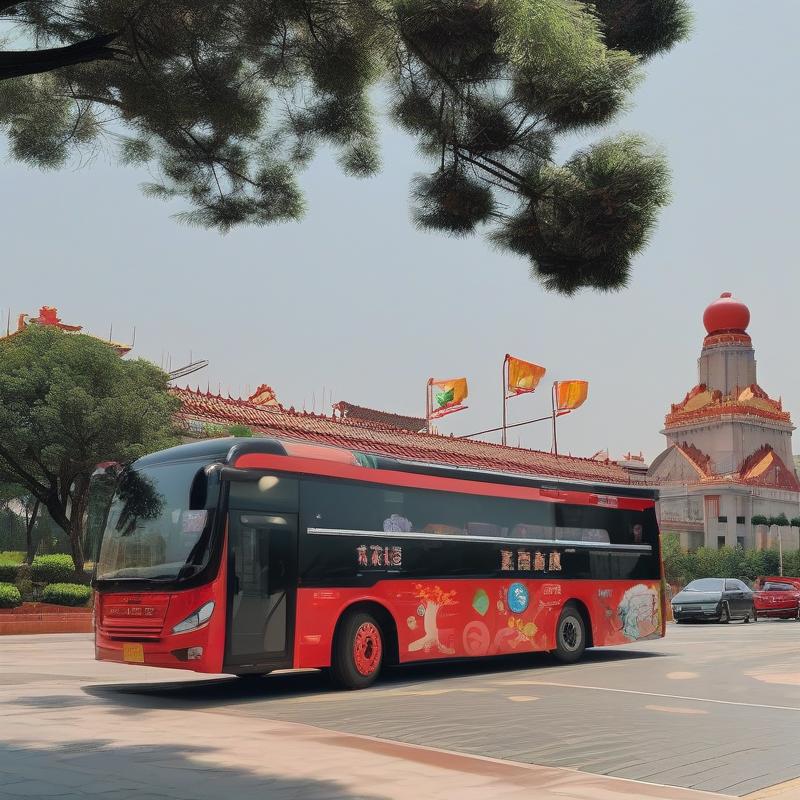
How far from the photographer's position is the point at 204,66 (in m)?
7.34

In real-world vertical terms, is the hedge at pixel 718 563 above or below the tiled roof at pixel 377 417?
below

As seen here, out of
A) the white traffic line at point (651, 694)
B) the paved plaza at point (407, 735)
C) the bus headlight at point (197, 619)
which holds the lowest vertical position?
the white traffic line at point (651, 694)

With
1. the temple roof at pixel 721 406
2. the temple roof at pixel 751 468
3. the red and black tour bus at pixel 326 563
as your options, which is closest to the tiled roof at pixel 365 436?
the red and black tour bus at pixel 326 563

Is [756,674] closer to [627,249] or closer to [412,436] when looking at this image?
[627,249]

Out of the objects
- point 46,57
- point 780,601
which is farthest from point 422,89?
point 780,601

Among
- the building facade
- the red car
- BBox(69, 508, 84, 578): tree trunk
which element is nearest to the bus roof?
BBox(69, 508, 84, 578): tree trunk

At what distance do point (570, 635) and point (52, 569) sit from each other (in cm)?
1690

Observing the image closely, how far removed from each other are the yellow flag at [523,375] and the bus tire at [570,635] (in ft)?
127

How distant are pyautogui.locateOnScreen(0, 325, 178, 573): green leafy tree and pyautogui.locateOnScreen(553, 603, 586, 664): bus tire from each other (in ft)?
47.4

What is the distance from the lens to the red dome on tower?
234ft

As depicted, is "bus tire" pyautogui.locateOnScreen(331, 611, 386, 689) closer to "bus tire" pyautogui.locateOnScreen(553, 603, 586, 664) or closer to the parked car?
"bus tire" pyautogui.locateOnScreen(553, 603, 586, 664)

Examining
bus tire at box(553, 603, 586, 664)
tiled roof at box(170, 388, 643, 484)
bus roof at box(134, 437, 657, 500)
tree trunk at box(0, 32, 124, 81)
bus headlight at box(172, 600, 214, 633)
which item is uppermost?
tiled roof at box(170, 388, 643, 484)

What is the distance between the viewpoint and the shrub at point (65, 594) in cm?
2608

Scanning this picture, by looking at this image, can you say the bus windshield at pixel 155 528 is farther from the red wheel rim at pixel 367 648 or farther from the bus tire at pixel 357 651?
the red wheel rim at pixel 367 648
